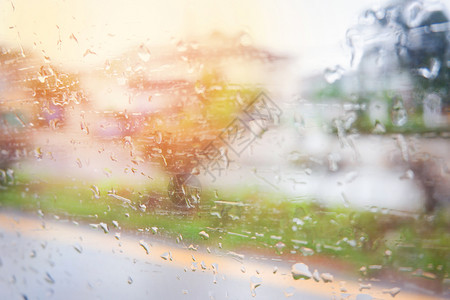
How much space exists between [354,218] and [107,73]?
73 cm

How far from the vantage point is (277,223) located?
0.94 meters

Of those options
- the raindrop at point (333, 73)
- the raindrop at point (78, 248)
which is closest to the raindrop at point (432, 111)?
the raindrop at point (333, 73)

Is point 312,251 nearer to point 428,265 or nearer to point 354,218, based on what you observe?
point 354,218

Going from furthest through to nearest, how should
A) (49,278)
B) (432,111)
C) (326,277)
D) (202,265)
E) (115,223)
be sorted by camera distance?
(49,278)
(115,223)
(202,265)
(326,277)
(432,111)

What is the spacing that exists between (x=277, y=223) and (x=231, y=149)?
0.20m

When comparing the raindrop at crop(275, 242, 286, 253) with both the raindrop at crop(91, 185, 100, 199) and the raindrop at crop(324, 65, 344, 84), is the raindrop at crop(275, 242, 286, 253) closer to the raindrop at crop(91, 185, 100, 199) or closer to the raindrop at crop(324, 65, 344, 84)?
the raindrop at crop(324, 65, 344, 84)

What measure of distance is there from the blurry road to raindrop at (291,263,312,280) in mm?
11

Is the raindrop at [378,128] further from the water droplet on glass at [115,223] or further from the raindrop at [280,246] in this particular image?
the water droplet on glass at [115,223]

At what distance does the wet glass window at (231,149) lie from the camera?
0.79 m

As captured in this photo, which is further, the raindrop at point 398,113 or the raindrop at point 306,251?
the raindrop at point 306,251

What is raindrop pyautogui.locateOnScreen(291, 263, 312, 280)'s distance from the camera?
0.91 m

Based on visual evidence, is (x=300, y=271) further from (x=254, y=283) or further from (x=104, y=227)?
(x=104, y=227)

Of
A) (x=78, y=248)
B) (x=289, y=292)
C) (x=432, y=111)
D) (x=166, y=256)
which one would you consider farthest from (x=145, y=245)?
(x=432, y=111)

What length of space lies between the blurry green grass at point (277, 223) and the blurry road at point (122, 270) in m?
0.04
